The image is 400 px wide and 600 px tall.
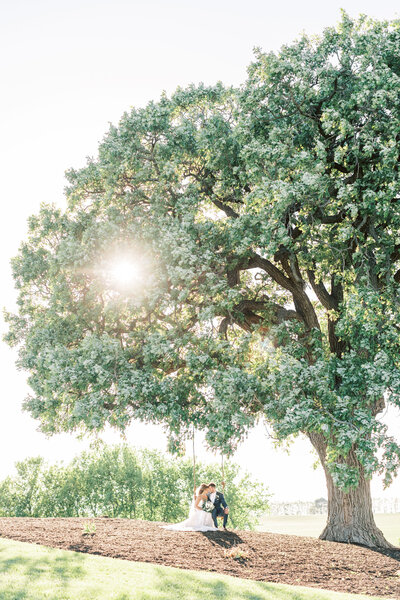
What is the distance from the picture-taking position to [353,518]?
14875mm

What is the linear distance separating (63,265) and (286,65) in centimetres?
873

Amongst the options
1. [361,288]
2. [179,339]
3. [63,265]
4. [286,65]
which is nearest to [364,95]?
[286,65]

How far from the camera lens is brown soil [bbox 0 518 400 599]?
10258 mm

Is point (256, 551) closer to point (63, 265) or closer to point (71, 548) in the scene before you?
point (71, 548)

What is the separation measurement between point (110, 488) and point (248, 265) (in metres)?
22.9

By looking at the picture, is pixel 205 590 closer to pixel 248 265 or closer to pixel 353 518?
pixel 353 518

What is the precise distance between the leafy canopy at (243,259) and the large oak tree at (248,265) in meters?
0.06

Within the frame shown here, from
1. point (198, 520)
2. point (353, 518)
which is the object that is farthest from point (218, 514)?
point (353, 518)

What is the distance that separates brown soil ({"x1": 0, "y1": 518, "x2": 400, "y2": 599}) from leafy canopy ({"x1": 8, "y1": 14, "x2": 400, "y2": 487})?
6.97ft

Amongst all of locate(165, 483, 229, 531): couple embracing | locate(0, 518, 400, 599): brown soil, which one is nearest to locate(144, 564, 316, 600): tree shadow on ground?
locate(0, 518, 400, 599): brown soil

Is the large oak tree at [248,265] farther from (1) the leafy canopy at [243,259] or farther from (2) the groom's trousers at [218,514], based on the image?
(2) the groom's trousers at [218,514]

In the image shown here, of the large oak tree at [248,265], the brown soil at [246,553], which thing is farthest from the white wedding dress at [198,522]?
the large oak tree at [248,265]

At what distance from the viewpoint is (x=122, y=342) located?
52.9 feet

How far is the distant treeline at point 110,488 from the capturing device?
32.7 m
